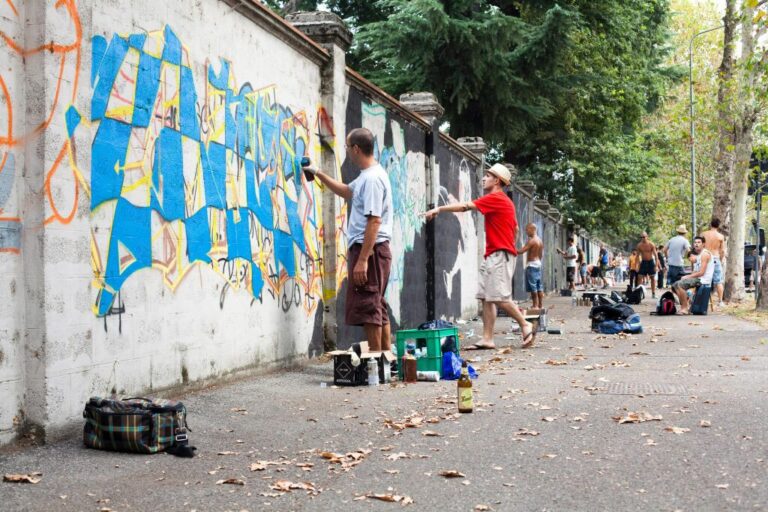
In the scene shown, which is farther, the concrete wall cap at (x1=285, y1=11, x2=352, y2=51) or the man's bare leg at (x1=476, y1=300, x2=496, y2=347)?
the man's bare leg at (x1=476, y1=300, x2=496, y2=347)

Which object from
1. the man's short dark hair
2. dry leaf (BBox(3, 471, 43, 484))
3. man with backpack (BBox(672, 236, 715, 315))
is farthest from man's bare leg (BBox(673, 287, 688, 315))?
dry leaf (BBox(3, 471, 43, 484))

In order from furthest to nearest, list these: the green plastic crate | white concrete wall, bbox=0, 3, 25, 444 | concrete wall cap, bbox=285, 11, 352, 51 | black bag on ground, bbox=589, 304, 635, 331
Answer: black bag on ground, bbox=589, 304, 635, 331
concrete wall cap, bbox=285, 11, 352, 51
the green plastic crate
white concrete wall, bbox=0, 3, 25, 444

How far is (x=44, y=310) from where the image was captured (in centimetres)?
482

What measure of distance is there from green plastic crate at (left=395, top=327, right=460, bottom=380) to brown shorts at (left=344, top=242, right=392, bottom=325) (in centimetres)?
28

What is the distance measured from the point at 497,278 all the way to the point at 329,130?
2.78m

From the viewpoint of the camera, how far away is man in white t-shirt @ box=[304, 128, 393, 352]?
310 inches

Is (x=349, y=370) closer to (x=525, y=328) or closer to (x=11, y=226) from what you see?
(x=11, y=226)

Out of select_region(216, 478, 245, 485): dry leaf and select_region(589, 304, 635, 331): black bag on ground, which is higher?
select_region(589, 304, 635, 331): black bag on ground

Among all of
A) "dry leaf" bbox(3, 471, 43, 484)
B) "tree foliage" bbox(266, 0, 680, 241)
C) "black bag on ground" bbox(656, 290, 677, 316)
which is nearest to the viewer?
"dry leaf" bbox(3, 471, 43, 484)

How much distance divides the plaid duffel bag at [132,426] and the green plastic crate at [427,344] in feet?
10.7

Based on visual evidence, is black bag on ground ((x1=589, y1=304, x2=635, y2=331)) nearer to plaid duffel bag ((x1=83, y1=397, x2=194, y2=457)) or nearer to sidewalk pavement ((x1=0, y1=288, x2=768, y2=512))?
sidewalk pavement ((x1=0, y1=288, x2=768, y2=512))

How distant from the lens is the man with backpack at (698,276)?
1739 cm

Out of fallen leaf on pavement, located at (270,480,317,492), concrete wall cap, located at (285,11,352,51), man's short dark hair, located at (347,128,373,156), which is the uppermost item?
concrete wall cap, located at (285,11,352,51)

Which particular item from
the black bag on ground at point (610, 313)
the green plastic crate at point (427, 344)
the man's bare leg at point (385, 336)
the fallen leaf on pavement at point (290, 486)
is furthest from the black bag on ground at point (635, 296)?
the fallen leaf on pavement at point (290, 486)
